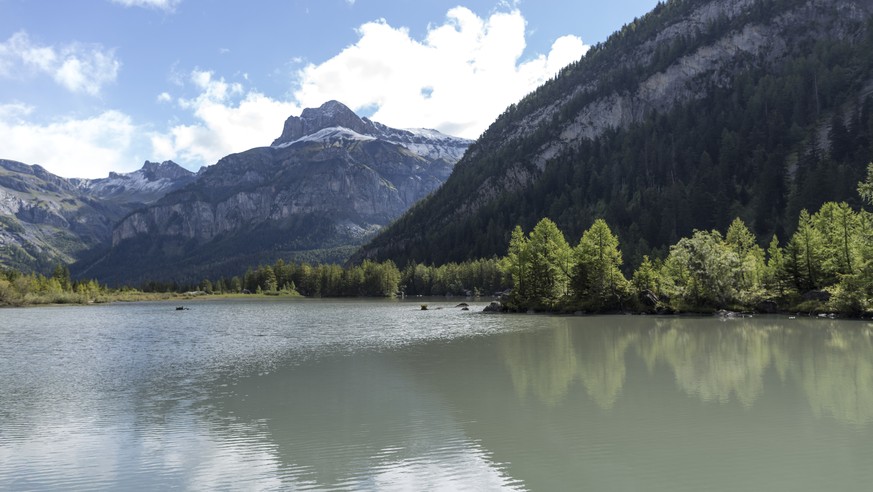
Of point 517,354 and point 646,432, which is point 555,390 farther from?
point 517,354

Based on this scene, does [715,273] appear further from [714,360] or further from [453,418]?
[453,418]

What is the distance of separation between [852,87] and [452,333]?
647 feet

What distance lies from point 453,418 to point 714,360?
79.7ft

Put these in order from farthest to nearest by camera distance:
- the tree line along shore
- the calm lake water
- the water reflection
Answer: the tree line along shore → the water reflection → the calm lake water

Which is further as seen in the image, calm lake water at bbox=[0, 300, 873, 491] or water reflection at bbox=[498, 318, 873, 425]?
water reflection at bbox=[498, 318, 873, 425]

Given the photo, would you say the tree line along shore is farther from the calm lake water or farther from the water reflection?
the calm lake water

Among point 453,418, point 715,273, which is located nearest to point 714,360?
point 453,418

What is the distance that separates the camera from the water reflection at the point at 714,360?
26.9 m

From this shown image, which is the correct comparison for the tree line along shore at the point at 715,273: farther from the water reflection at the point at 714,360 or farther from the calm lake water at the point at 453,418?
the calm lake water at the point at 453,418

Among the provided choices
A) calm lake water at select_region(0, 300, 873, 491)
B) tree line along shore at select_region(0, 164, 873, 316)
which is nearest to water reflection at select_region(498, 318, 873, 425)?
calm lake water at select_region(0, 300, 873, 491)

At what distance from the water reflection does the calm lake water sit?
25 cm

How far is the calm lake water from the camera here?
54.2ft

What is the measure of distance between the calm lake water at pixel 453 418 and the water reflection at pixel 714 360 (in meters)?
0.25

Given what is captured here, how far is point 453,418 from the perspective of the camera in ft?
78.1
